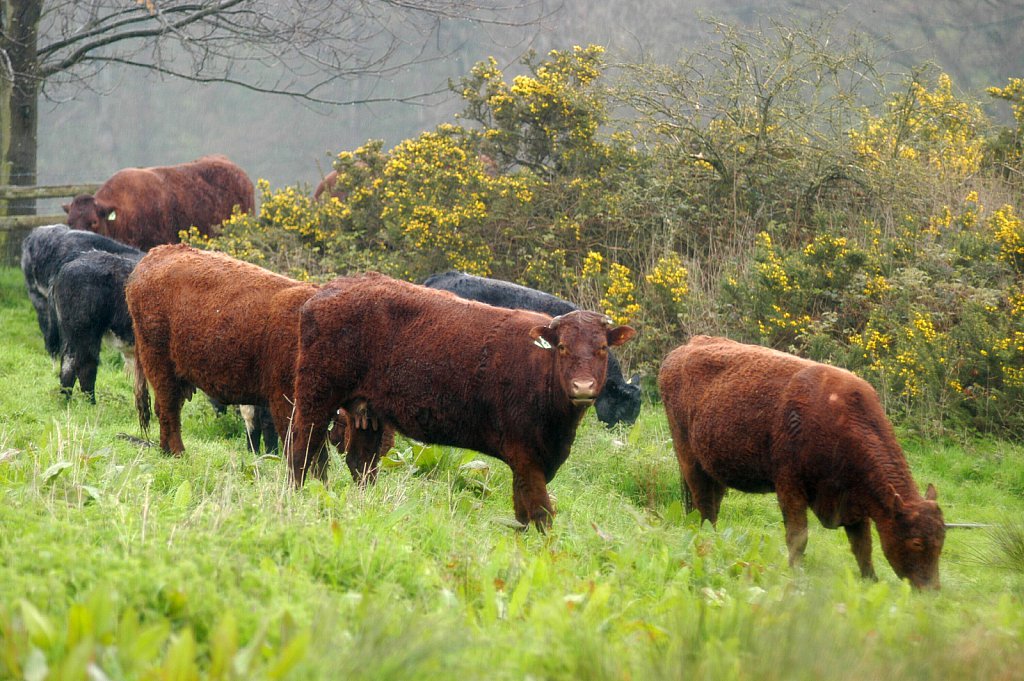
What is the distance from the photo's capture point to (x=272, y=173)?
36.1 metres

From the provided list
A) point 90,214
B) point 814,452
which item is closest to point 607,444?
point 814,452

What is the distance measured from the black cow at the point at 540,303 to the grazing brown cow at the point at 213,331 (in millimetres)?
3276

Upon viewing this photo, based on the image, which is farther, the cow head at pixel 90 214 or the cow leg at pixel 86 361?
the cow head at pixel 90 214

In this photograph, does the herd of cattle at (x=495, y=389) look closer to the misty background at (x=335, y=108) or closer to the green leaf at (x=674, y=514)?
the green leaf at (x=674, y=514)

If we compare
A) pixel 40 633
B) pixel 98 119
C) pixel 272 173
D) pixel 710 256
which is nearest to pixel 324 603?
pixel 40 633

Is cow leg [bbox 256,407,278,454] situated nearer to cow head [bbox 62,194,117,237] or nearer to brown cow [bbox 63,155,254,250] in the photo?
brown cow [bbox 63,155,254,250]

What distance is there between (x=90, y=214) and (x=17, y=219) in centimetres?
234

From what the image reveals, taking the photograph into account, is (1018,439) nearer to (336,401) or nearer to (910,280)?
(910,280)

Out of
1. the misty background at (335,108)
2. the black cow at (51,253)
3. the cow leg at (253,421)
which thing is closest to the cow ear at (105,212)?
the black cow at (51,253)

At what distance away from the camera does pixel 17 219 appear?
1981 centimetres

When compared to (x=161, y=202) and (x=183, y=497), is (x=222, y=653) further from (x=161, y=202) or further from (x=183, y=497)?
(x=161, y=202)

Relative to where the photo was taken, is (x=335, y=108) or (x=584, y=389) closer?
(x=584, y=389)

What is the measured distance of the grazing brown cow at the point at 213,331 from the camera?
846cm

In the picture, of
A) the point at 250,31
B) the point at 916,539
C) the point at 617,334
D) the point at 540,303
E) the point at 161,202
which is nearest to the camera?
the point at 916,539
